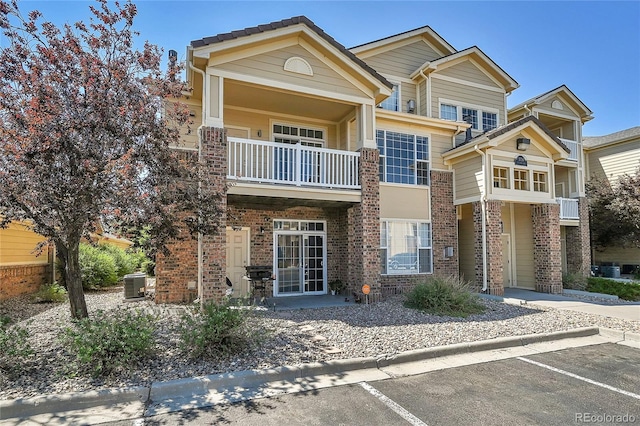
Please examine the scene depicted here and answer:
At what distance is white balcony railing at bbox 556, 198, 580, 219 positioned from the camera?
54.4 ft

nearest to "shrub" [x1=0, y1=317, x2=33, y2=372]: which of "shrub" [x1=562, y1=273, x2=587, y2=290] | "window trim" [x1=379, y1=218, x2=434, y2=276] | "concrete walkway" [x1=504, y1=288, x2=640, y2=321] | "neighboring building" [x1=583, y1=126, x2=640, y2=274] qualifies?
"window trim" [x1=379, y1=218, x2=434, y2=276]

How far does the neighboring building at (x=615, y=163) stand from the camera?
19547mm

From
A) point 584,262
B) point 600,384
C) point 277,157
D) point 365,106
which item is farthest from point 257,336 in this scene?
point 584,262

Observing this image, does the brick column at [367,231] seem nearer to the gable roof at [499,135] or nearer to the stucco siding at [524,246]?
the gable roof at [499,135]

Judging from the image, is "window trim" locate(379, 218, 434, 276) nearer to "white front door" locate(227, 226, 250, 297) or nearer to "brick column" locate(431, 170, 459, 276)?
"brick column" locate(431, 170, 459, 276)

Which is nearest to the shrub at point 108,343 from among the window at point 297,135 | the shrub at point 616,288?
the window at point 297,135

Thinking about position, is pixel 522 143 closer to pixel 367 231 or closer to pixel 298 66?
pixel 367 231

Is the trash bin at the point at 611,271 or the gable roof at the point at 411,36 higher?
the gable roof at the point at 411,36

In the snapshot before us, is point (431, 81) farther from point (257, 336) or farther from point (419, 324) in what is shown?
point (257, 336)

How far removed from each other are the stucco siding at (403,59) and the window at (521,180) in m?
5.65

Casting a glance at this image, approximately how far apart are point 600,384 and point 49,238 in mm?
8439

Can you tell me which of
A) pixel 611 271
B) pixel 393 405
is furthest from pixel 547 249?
pixel 393 405

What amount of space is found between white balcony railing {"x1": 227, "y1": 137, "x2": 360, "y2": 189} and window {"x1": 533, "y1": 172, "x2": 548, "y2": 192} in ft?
25.2

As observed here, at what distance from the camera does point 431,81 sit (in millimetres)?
14656
